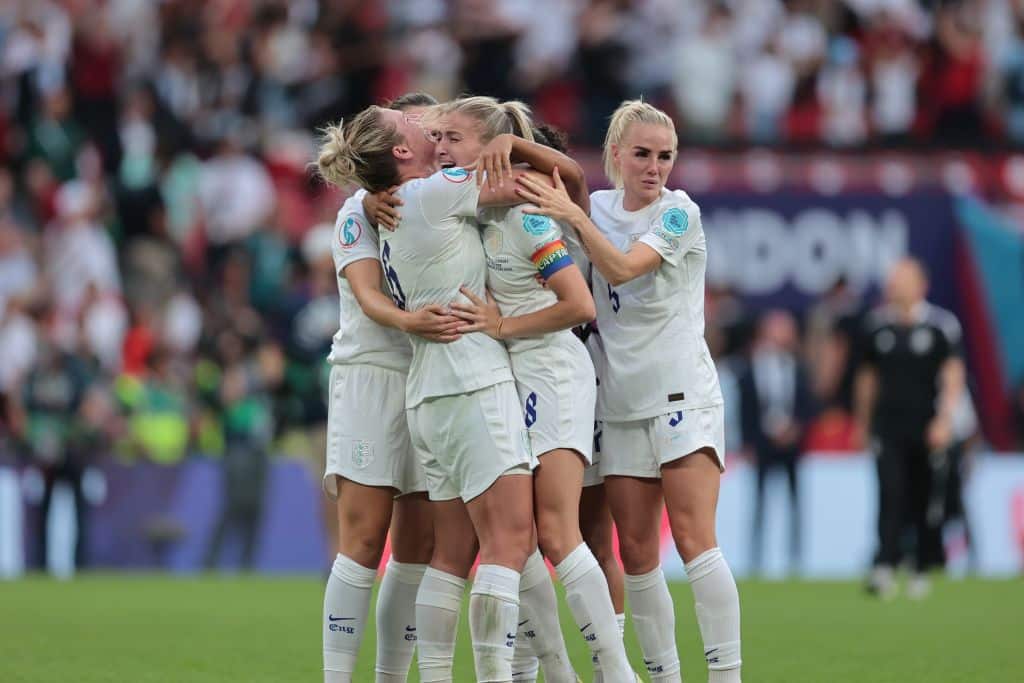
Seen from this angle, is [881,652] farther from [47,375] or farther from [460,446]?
[47,375]

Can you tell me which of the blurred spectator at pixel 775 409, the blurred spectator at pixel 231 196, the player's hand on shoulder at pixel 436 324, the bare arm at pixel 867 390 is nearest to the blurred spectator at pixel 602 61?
the blurred spectator at pixel 775 409

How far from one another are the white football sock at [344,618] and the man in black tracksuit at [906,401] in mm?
7009

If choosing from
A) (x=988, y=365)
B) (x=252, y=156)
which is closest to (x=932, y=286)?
(x=988, y=365)

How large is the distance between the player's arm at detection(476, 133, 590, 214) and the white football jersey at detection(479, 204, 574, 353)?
18 cm

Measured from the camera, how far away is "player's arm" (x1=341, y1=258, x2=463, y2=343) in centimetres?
641

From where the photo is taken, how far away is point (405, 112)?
6.86m

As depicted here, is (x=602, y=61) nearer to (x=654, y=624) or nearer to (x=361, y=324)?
(x=361, y=324)

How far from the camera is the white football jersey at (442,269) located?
21.0 ft

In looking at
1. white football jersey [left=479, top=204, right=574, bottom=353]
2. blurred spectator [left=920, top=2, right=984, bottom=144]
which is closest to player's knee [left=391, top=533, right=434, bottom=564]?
white football jersey [left=479, top=204, right=574, bottom=353]

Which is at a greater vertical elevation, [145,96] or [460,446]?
[145,96]

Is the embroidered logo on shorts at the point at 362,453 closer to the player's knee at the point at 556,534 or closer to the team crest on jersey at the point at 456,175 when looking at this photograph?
the player's knee at the point at 556,534

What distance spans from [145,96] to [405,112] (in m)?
11.6

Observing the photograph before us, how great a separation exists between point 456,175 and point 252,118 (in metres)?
12.6

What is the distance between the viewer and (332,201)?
17391mm
